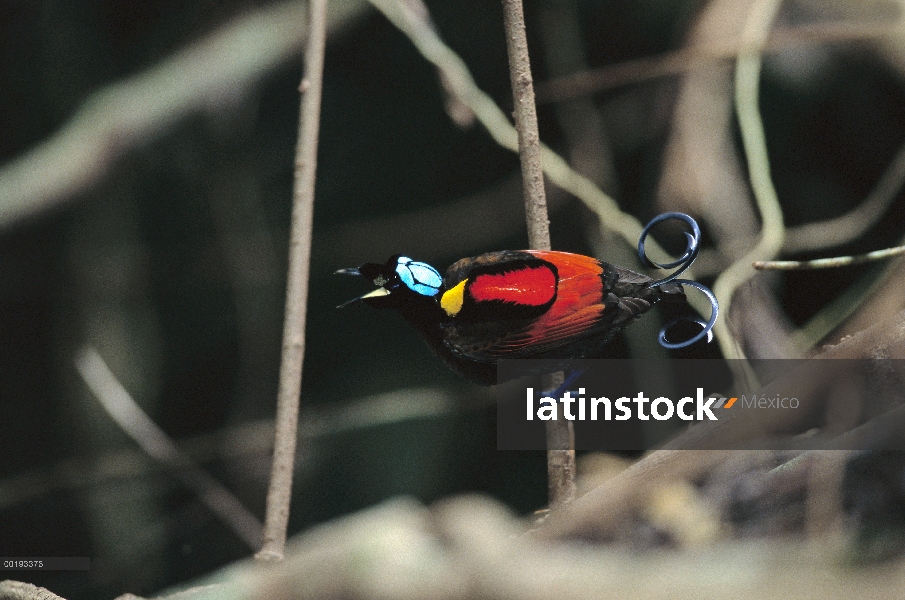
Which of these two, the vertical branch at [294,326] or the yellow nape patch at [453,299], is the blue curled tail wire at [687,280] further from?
the vertical branch at [294,326]

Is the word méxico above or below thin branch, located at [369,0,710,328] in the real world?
below

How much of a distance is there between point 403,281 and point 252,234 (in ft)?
0.86

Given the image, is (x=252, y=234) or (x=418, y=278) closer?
(x=418, y=278)

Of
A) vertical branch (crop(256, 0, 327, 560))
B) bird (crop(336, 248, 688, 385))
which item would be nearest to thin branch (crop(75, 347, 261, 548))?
vertical branch (crop(256, 0, 327, 560))

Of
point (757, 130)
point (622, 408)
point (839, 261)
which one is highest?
point (757, 130)

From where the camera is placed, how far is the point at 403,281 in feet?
1.91

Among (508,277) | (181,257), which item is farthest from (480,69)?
(181,257)

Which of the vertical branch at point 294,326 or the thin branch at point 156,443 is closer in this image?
the vertical branch at point 294,326

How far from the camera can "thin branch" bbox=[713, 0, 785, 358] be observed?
69 centimetres

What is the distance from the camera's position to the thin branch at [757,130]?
2.26 feet

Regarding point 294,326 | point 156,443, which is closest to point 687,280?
point 294,326

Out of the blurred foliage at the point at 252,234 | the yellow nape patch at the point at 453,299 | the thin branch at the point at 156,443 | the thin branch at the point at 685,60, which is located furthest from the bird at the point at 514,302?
the thin branch at the point at 156,443

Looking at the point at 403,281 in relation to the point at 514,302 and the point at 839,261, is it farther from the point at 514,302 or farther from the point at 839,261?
the point at 839,261

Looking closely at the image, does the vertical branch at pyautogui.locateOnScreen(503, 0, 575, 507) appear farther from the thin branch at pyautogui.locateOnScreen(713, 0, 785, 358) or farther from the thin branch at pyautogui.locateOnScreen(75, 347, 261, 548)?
the thin branch at pyautogui.locateOnScreen(75, 347, 261, 548)
